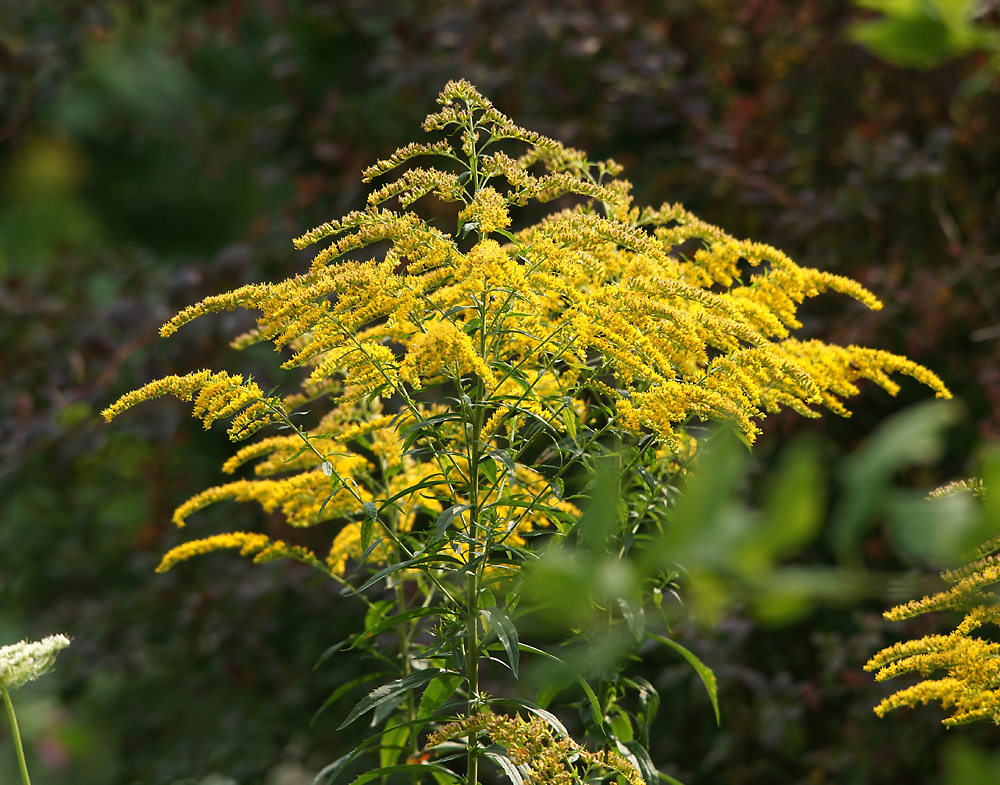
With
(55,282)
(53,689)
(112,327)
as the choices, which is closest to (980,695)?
(112,327)

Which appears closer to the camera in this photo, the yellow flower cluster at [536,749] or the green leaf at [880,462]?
the green leaf at [880,462]

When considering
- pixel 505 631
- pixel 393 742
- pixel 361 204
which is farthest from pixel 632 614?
pixel 361 204

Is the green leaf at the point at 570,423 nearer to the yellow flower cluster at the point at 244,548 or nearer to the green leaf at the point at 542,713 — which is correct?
the green leaf at the point at 542,713

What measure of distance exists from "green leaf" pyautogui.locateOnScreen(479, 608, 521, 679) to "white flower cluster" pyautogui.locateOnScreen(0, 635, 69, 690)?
2.41 ft

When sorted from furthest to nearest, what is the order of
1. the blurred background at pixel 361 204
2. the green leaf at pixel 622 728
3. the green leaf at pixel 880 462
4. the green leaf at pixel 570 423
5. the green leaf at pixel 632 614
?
the blurred background at pixel 361 204, the green leaf at pixel 622 728, the green leaf at pixel 570 423, the green leaf at pixel 632 614, the green leaf at pixel 880 462

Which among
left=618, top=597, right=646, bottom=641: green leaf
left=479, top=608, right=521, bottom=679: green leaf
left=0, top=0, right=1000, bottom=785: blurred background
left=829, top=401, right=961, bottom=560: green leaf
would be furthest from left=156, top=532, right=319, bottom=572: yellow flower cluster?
left=829, top=401, right=961, bottom=560: green leaf

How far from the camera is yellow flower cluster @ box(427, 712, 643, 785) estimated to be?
145 centimetres

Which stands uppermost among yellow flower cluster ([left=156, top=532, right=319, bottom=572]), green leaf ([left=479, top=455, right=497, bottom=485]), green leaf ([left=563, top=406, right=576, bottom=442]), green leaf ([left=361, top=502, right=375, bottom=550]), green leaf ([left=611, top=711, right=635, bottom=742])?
yellow flower cluster ([left=156, top=532, right=319, bottom=572])

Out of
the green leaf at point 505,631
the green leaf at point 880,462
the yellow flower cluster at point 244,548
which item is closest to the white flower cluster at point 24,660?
the yellow flower cluster at point 244,548

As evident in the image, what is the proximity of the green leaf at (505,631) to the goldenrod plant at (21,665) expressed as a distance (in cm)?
73

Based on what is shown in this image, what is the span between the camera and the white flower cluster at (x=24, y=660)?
5.04 ft

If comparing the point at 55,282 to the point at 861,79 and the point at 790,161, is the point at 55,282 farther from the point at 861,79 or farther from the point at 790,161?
the point at 861,79

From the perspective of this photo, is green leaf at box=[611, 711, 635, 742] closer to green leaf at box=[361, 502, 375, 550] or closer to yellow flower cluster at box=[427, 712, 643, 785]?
yellow flower cluster at box=[427, 712, 643, 785]

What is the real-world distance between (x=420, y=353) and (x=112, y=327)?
2.79 meters
